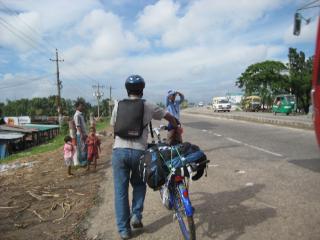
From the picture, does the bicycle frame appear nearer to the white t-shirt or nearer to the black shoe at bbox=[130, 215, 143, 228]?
the white t-shirt

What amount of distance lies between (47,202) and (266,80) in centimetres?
5255

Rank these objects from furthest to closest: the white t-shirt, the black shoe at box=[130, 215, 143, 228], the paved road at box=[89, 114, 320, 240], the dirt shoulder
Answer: the dirt shoulder → the black shoe at box=[130, 215, 143, 228] → the paved road at box=[89, 114, 320, 240] → the white t-shirt

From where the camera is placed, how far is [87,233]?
4.66 meters

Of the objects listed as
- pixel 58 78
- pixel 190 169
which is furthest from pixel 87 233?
pixel 58 78

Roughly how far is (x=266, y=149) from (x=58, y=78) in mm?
39383

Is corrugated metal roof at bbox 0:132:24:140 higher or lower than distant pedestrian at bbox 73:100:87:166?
lower

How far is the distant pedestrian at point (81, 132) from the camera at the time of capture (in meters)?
8.89

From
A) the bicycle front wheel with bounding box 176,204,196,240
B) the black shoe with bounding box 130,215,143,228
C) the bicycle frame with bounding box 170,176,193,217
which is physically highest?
the bicycle frame with bounding box 170,176,193,217

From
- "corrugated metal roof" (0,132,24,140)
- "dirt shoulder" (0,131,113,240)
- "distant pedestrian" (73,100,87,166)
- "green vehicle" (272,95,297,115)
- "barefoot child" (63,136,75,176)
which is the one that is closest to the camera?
"dirt shoulder" (0,131,113,240)

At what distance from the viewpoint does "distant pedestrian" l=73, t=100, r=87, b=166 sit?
8891 millimetres

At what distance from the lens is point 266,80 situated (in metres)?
55.2

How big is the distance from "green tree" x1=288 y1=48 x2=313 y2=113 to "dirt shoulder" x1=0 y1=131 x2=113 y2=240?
138 ft

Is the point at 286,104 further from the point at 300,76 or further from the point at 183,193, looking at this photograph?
the point at 183,193

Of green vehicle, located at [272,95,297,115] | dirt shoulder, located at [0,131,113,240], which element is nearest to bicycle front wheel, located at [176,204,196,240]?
dirt shoulder, located at [0,131,113,240]
